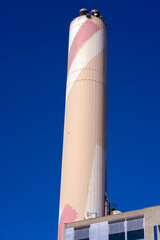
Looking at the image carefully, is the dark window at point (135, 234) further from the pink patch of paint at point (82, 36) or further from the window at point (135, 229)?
the pink patch of paint at point (82, 36)

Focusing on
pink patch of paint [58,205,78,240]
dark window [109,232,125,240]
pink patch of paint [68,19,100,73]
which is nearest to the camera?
Result: dark window [109,232,125,240]

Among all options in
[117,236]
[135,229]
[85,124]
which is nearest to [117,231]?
[117,236]

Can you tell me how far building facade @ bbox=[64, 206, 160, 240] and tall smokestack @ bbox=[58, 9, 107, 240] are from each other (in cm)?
465

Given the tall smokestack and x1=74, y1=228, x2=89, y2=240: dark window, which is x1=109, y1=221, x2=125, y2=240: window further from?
the tall smokestack

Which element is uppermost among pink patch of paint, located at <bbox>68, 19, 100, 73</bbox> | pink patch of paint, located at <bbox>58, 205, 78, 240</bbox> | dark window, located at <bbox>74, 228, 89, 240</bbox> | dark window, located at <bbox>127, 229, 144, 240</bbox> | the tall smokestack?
pink patch of paint, located at <bbox>68, 19, 100, 73</bbox>

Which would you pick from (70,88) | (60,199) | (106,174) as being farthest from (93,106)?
(60,199)

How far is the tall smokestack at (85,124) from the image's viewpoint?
38250 millimetres

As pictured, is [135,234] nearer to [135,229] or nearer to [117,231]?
[135,229]

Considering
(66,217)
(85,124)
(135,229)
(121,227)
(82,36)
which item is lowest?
(135,229)

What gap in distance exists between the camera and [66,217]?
37.9 m

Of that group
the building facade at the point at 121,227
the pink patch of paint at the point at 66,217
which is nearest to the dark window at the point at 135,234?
the building facade at the point at 121,227

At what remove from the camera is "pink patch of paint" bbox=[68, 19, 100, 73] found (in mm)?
45703

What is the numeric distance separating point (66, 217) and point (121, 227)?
8707 mm

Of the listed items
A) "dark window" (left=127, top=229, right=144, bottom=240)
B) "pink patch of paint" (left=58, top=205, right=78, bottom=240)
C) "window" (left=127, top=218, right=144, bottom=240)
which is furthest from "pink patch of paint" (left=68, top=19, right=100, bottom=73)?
"dark window" (left=127, top=229, right=144, bottom=240)
